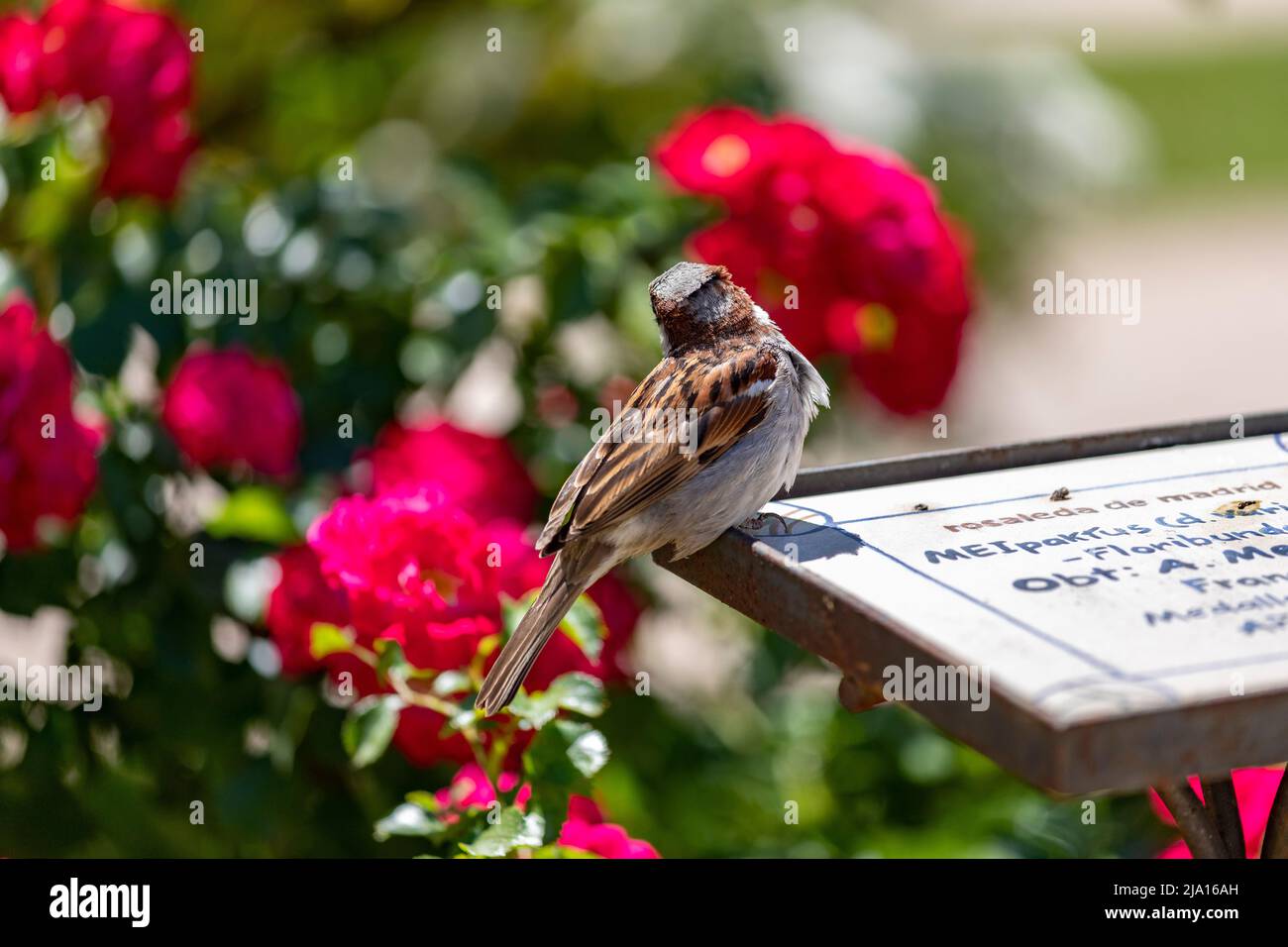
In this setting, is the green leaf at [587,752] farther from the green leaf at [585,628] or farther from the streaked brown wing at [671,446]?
the streaked brown wing at [671,446]

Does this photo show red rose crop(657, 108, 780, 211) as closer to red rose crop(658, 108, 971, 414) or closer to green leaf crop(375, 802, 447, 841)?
red rose crop(658, 108, 971, 414)

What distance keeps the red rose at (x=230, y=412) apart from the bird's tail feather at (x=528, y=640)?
26.5 inches

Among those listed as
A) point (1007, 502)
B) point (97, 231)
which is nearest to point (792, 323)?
point (1007, 502)

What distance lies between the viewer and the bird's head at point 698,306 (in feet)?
6.50

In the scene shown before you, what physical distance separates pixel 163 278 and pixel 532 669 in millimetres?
1052

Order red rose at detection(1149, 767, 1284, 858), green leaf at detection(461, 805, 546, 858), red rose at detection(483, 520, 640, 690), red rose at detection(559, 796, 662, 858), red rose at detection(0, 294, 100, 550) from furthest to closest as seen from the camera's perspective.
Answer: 1. red rose at detection(0, 294, 100, 550)
2. red rose at detection(483, 520, 640, 690)
3. red rose at detection(1149, 767, 1284, 858)
4. red rose at detection(559, 796, 662, 858)
5. green leaf at detection(461, 805, 546, 858)

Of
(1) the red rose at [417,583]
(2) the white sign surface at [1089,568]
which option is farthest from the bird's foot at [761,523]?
(1) the red rose at [417,583]

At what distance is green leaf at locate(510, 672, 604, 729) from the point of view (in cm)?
170

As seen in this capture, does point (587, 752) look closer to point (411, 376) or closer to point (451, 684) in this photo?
point (451, 684)

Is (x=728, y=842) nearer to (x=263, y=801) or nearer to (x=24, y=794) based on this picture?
(x=263, y=801)

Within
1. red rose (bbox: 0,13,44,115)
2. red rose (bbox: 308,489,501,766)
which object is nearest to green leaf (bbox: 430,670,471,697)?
red rose (bbox: 308,489,501,766)

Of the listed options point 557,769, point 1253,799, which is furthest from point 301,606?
point 1253,799

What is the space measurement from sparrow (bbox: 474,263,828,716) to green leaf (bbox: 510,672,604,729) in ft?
0.11

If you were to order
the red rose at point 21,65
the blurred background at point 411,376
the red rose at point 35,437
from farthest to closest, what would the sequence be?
the red rose at point 21,65 → the blurred background at point 411,376 → the red rose at point 35,437
